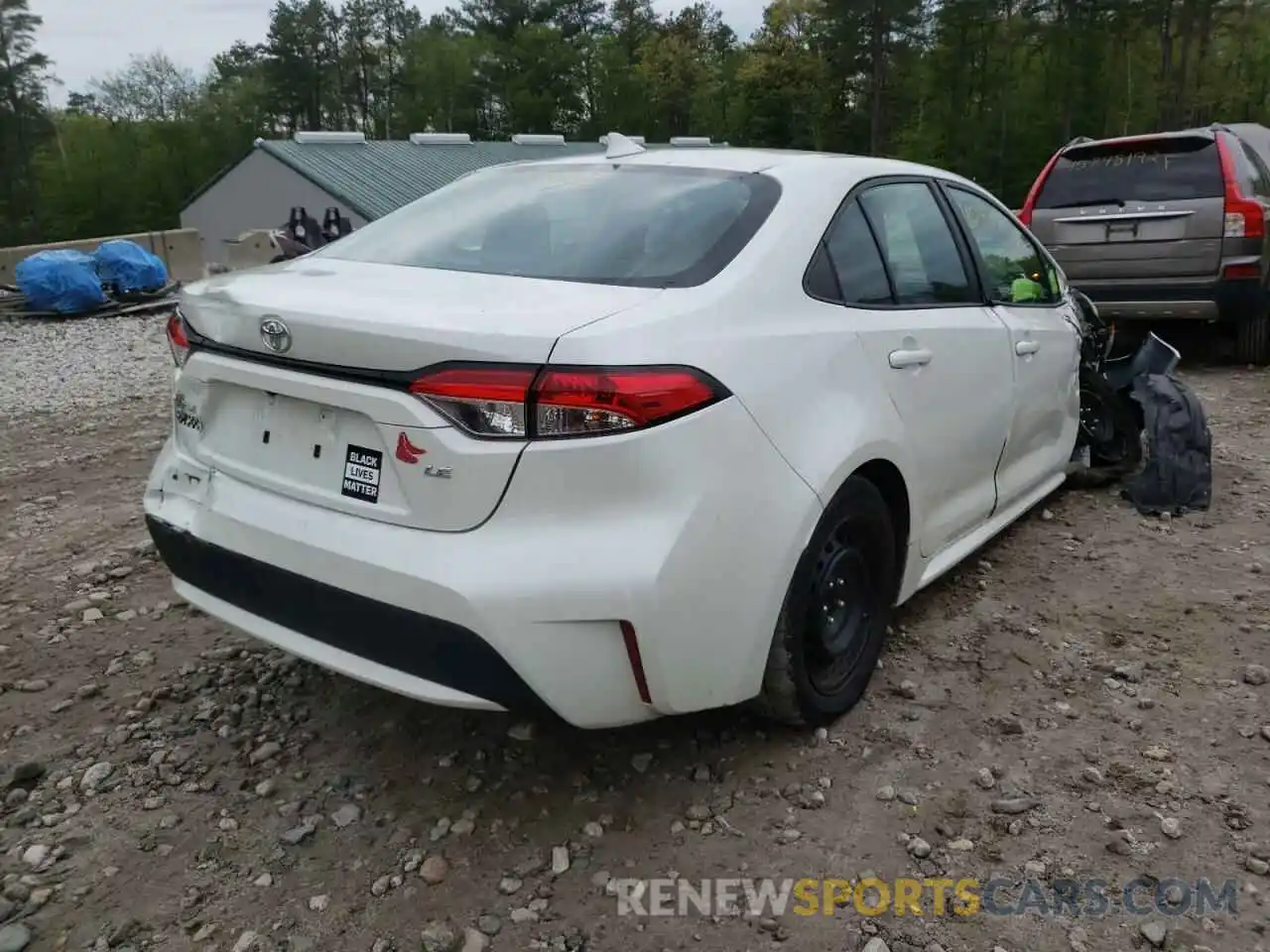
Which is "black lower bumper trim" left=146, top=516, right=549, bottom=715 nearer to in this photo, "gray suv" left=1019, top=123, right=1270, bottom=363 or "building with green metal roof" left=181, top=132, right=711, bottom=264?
"gray suv" left=1019, top=123, right=1270, bottom=363

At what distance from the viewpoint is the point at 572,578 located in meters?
2.09

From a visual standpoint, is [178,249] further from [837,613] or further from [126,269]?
[837,613]

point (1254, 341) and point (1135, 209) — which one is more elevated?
point (1135, 209)

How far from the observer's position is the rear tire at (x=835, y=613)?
2.55m

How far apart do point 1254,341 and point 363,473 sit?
765 cm

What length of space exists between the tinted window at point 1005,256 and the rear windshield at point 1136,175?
3.83 m

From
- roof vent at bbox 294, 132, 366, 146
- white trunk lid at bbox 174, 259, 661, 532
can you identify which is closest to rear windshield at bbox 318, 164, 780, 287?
white trunk lid at bbox 174, 259, 661, 532

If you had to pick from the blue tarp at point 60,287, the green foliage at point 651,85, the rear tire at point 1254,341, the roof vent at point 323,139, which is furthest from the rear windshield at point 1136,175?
the green foliage at point 651,85

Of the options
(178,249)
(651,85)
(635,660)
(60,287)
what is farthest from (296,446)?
(651,85)

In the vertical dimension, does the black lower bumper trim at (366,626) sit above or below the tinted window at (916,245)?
below

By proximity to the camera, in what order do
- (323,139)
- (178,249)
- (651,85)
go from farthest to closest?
(651,85) → (323,139) → (178,249)

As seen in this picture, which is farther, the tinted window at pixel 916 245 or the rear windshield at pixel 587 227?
the tinted window at pixel 916 245

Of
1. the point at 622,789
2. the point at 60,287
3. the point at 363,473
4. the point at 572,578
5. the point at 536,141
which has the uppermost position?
the point at 536,141

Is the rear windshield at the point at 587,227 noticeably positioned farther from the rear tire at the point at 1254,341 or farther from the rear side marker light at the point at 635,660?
the rear tire at the point at 1254,341
